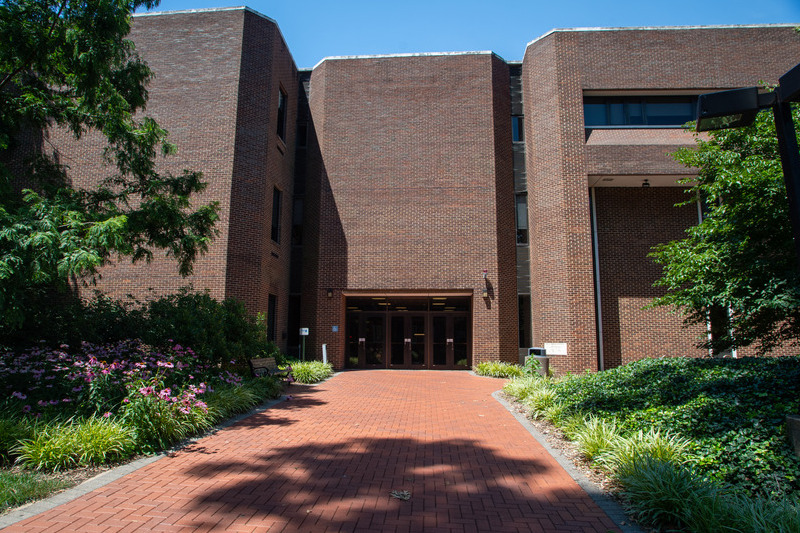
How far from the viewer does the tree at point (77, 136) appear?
6.40m

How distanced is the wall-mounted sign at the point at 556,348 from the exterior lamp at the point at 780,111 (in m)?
11.4

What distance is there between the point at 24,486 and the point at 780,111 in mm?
7635

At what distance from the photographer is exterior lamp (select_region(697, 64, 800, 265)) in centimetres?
407

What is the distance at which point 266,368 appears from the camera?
11266mm

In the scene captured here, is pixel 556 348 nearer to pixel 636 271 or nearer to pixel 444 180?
pixel 636 271

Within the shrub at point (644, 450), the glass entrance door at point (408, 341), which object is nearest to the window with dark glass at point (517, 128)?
the glass entrance door at point (408, 341)

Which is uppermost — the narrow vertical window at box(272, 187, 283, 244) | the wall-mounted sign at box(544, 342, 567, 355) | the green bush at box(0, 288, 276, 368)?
the narrow vertical window at box(272, 187, 283, 244)

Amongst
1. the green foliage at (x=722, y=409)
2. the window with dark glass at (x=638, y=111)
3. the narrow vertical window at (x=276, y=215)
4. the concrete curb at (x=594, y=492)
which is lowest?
the concrete curb at (x=594, y=492)

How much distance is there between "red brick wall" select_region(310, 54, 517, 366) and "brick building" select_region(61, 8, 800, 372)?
0.21 feet

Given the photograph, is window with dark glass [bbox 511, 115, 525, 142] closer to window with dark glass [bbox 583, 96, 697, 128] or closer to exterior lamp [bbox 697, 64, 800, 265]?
window with dark glass [bbox 583, 96, 697, 128]

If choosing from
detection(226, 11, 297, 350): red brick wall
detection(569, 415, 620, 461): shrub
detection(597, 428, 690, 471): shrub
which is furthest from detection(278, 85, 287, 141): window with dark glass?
detection(597, 428, 690, 471): shrub

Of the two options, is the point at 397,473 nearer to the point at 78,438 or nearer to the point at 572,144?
the point at 78,438

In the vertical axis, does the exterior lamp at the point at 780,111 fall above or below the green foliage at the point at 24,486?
above

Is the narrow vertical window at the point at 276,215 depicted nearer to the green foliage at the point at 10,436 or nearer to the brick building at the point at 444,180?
the brick building at the point at 444,180
